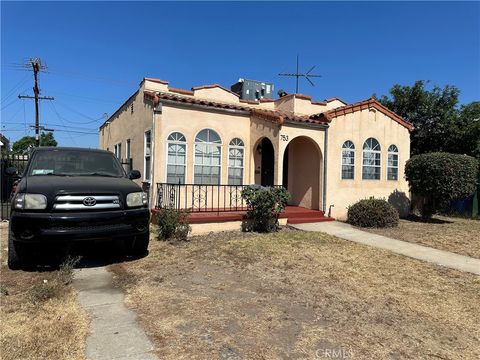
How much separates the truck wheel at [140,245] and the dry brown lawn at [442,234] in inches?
252

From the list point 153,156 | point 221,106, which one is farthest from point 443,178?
point 153,156

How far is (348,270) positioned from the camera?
19.9ft

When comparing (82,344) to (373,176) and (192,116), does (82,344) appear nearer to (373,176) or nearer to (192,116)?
(192,116)

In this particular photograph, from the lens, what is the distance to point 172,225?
7859mm

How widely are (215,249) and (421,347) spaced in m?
4.48

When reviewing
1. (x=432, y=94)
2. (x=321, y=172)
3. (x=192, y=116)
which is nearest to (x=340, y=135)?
(x=321, y=172)

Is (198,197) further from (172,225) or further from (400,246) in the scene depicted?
(400,246)

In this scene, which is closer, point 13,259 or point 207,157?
point 13,259

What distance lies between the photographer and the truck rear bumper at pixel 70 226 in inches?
192

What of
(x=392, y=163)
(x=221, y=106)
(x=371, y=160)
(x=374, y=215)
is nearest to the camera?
(x=374, y=215)

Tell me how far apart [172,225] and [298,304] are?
4.12 meters

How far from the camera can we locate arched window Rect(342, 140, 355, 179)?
11992 millimetres

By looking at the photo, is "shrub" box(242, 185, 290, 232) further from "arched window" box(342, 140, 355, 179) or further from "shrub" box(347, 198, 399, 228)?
"arched window" box(342, 140, 355, 179)

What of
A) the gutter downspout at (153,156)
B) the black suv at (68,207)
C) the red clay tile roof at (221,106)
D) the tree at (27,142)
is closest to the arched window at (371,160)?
the red clay tile roof at (221,106)
